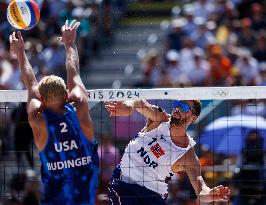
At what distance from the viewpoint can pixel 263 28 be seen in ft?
55.5

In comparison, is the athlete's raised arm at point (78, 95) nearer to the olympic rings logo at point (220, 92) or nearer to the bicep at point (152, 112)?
the bicep at point (152, 112)

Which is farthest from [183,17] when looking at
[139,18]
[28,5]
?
[28,5]

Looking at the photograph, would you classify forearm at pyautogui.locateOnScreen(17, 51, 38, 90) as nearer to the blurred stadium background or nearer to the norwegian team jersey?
the norwegian team jersey

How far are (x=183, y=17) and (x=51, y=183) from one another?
36.7 ft

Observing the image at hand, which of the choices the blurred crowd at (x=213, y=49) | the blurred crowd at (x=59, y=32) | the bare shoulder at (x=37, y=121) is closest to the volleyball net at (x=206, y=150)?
the blurred crowd at (x=213, y=49)

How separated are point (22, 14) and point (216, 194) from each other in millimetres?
2613

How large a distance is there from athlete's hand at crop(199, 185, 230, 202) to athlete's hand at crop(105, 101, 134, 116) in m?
1.12

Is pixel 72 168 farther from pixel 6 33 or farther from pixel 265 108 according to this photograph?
pixel 6 33

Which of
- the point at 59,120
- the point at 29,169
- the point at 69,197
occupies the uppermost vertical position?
the point at 59,120

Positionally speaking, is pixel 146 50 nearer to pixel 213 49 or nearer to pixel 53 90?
pixel 213 49

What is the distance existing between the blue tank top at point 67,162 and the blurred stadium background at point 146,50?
5162 millimetres

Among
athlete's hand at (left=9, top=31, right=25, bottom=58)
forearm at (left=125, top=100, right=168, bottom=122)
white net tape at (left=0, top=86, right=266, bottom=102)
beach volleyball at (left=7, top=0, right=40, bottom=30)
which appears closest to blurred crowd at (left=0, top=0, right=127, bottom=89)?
beach volleyball at (left=7, top=0, right=40, bottom=30)

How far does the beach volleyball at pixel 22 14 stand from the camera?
9172mm

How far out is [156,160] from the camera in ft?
29.3
